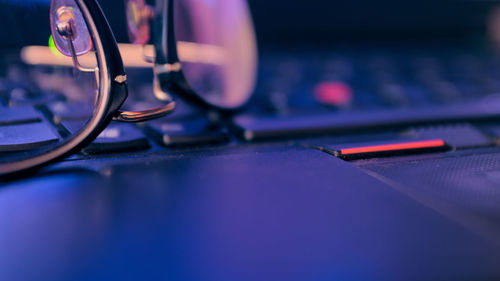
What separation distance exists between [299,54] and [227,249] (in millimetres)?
651

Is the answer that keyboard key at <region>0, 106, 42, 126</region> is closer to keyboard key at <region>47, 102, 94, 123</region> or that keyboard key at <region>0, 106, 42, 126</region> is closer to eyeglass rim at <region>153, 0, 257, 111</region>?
keyboard key at <region>47, 102, 94, 123</region>

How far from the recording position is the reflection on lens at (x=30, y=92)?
262 mm

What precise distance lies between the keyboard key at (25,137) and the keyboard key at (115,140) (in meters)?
0.02

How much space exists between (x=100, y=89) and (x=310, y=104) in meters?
0.29

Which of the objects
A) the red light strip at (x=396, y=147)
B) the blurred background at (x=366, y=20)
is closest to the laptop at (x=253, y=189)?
the red light strip at (x=396, y=147)

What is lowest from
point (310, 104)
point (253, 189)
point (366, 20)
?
point (253, 189)

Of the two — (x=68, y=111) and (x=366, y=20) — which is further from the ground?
(x=366, y=20)

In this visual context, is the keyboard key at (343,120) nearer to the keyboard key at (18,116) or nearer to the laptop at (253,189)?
the laptop at (253,189)

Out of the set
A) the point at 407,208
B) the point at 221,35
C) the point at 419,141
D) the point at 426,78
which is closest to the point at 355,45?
the point at 426,78

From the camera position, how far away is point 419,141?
1.15ft

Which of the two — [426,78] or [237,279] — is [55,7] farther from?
[426,78]

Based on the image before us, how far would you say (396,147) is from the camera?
33cm

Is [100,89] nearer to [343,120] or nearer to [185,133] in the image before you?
[185,133]

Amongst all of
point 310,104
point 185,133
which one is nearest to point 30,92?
point 185,133
